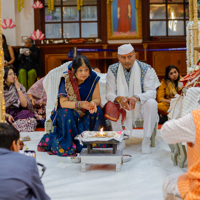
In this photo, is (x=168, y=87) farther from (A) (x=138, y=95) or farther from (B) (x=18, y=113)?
(B) (x=18, y=113)

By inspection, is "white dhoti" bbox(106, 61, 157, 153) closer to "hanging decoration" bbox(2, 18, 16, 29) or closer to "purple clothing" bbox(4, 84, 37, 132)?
"purple clothing" bbox(4, 84, 37, 132)

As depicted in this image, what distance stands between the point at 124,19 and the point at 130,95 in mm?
4663

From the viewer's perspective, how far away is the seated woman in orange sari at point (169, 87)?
5410 millimetres

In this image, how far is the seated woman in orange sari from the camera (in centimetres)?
541

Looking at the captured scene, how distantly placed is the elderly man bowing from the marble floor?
34 centimetres

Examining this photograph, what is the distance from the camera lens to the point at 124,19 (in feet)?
26.9

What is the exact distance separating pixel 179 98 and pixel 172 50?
209 inches

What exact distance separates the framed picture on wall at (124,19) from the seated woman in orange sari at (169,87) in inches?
117

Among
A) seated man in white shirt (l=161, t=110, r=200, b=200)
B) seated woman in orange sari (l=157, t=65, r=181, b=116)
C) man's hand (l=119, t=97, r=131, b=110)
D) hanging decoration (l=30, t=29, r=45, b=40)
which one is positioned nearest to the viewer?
seated man in white shirt (l=161, t=110, r=200, b=200)

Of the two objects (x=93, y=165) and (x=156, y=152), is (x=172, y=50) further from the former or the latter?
(x=93, y=165)

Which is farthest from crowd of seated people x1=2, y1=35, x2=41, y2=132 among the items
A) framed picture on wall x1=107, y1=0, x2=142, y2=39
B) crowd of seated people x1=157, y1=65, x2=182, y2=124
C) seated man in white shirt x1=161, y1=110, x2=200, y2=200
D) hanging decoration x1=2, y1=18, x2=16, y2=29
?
seated man in white shirt x1=161, y1=110, x2=200, y2=200

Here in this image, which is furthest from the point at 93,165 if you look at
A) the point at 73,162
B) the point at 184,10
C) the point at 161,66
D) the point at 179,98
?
the point at 184,10

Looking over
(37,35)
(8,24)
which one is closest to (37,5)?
(37,35)

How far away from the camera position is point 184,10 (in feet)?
27.4
